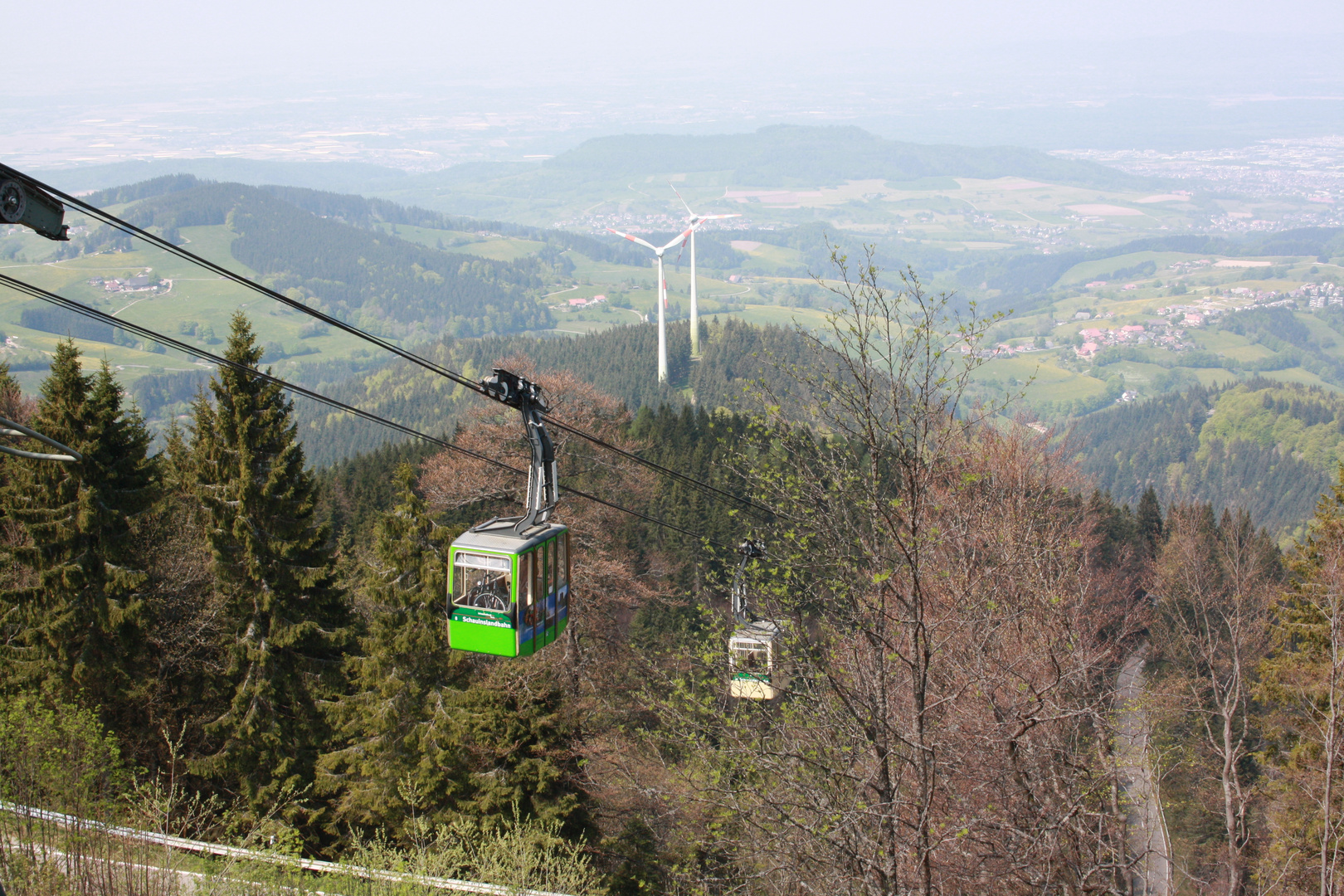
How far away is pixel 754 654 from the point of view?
590 inches

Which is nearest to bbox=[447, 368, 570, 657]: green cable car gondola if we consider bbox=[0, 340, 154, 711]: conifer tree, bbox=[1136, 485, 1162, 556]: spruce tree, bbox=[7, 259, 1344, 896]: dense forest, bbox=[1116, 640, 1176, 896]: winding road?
bbox=[7, 259, 1344, 896]: dense forest

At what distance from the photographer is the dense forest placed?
13.6 meters

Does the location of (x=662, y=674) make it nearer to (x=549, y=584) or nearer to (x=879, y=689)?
(x=549, y=584)

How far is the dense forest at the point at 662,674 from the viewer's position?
13.6 metres

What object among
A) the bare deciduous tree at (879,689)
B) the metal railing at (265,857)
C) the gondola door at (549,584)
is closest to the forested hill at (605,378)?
the metal railing at (265,857)

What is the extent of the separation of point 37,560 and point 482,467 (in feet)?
45.9

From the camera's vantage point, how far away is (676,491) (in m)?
55.8

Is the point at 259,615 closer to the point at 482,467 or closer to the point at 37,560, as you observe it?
the point at 37,560

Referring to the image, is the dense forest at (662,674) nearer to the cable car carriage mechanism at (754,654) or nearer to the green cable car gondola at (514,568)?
the cable car carriage mechanism at (754,654)

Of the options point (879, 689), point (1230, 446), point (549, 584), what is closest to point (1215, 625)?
point (549, 584)

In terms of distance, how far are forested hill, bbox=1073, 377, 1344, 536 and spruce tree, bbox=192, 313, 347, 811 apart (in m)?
138

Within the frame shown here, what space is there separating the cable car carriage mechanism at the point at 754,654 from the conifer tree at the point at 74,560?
1664 cm

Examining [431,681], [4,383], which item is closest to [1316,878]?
[431,681]

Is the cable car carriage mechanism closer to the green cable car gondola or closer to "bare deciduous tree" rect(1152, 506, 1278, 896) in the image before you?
the green cable car gondola
